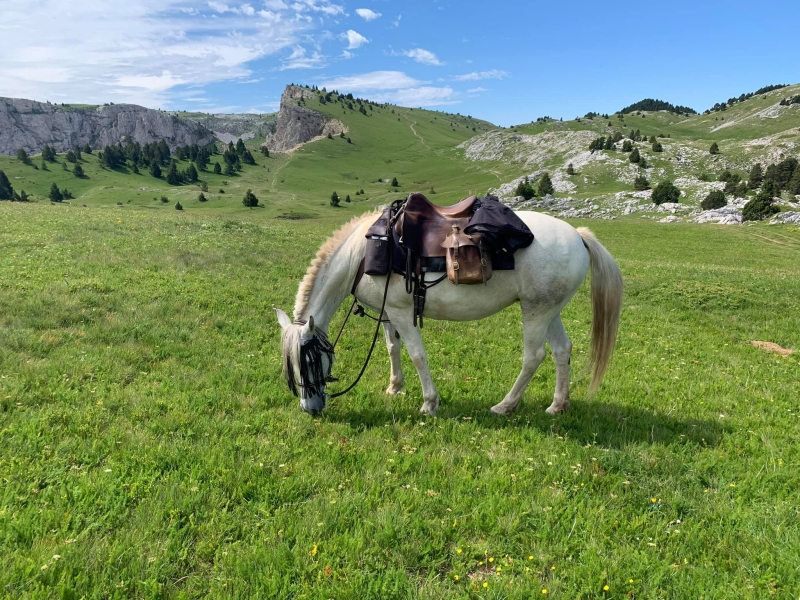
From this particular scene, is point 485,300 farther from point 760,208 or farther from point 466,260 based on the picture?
point 760,208

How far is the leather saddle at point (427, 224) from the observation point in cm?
648

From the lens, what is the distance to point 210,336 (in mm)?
Result: 9633

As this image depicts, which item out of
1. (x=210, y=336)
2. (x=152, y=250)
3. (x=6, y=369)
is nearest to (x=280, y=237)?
(x=152, y=250)

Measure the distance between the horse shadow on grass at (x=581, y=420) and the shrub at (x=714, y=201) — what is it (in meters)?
65.5

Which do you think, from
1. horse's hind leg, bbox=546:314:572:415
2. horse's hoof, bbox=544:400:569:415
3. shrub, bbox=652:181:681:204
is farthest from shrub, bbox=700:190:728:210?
horse's hoof, bbox=544:400:569:415

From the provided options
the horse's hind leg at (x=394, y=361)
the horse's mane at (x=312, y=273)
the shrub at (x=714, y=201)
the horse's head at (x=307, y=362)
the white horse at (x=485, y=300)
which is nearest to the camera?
the horse's head at (x=307, y=362)

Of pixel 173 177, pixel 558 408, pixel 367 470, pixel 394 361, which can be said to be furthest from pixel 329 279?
pixel 173 177

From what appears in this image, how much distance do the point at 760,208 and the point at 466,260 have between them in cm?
6324

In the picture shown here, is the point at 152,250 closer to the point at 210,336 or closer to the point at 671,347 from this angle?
the point at 210,336

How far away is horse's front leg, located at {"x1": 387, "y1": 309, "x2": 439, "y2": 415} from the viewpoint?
6816 mm

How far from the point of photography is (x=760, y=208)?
51344 mm

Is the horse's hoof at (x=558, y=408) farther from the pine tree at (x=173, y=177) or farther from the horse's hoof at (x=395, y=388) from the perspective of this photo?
the pine tree at (x=173, y=177)

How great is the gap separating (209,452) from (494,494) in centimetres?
352

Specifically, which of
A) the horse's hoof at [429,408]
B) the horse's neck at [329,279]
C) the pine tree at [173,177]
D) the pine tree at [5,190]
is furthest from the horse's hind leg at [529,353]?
the pine tree at [173,177]
